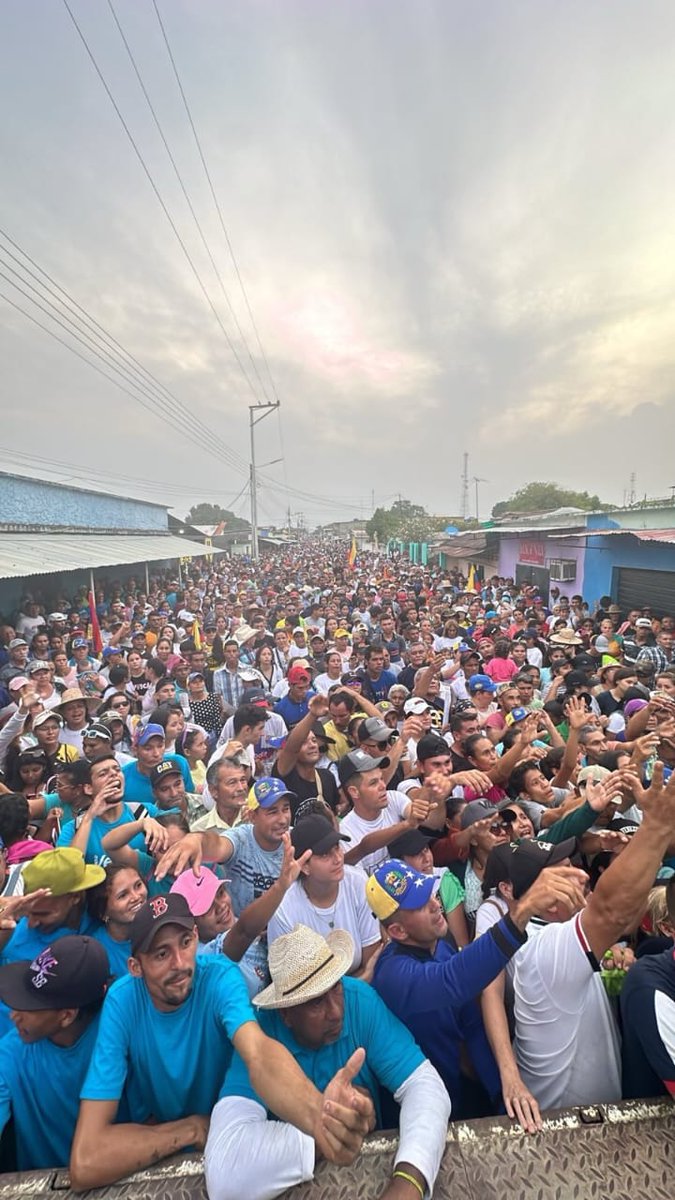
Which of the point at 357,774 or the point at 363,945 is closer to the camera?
the point at 363,945

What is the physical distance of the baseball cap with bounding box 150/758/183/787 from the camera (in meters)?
4.19

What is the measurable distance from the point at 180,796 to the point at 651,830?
10.9ft

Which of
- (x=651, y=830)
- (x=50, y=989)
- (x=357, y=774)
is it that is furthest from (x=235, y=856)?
(x=651, y=830)

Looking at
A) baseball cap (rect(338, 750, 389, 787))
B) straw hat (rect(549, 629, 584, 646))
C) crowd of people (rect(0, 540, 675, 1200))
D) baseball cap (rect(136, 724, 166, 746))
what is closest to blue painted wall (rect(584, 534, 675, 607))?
straw hat (rect(549, 629, 584, 646))

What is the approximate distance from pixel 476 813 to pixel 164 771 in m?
2.30

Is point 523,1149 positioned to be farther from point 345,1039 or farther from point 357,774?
point 357,774

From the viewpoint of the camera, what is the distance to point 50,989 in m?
1.90

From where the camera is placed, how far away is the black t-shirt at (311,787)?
170 inches

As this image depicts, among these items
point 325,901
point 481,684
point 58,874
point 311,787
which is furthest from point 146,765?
point 481,684

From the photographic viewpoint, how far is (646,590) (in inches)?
571

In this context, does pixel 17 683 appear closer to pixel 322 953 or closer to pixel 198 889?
pixel 198 889

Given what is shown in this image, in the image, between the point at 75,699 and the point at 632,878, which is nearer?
the point at 632,878

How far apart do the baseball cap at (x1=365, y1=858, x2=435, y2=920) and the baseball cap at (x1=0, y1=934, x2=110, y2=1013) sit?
101 centimetres

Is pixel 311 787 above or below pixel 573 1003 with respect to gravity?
below
